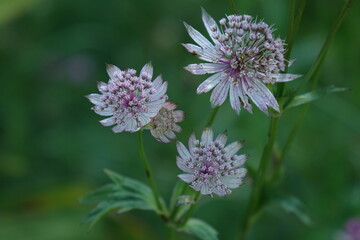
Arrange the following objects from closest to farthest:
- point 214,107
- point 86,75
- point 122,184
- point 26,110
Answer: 1. point 214,107
2. point 122,184
3. point 26,110
4. point 86,75

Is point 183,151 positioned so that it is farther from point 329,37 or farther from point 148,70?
point 329,37

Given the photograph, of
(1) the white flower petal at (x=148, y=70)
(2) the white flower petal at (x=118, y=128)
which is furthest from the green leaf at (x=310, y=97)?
(2) the white flower petal at (x=118, y=128)

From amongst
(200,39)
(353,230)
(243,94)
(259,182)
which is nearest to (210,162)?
(243,94)

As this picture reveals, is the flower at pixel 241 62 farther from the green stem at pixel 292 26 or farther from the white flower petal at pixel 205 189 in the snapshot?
the white flower petal at pixel 205 189

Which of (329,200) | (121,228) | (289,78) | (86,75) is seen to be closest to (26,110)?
(86,75)

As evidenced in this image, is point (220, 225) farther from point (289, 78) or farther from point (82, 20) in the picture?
point (82, 20)

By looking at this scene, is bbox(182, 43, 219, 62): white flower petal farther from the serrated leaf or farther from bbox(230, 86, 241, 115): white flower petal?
the serrated leaf
